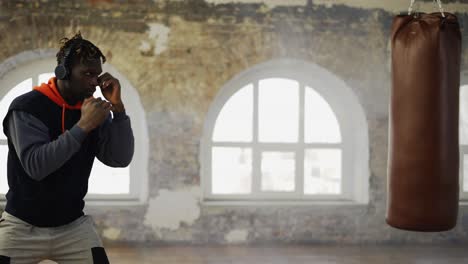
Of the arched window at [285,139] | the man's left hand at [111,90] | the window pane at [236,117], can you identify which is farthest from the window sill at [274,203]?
the man's left hand at [111,90]

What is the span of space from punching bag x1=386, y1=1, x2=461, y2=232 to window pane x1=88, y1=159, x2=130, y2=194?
3062 millimetres

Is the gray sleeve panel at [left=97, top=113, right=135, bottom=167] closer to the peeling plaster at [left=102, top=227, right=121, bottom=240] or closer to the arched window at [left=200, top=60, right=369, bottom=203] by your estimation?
the peeling plaster at [left=102, top=227, right=121, bottom=240]

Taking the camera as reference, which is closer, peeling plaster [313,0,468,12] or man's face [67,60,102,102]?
man's face [67,60,102,102]

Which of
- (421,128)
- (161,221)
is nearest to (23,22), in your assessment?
(161,221)

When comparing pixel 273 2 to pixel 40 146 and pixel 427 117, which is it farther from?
pixel 40 146

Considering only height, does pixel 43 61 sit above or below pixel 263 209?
above

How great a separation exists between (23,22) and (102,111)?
3.37 meters

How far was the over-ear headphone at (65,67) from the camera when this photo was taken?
2.36 metres

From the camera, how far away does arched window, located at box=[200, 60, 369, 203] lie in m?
5.70

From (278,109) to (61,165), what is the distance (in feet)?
12.3

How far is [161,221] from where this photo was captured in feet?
17.6

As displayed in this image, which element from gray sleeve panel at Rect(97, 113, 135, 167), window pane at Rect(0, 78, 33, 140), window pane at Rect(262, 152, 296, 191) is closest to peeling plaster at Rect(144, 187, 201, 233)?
window pane at Rect(262, 152, 296, 191)

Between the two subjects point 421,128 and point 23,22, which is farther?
point 23,22

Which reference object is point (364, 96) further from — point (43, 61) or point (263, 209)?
point (43, 61)
